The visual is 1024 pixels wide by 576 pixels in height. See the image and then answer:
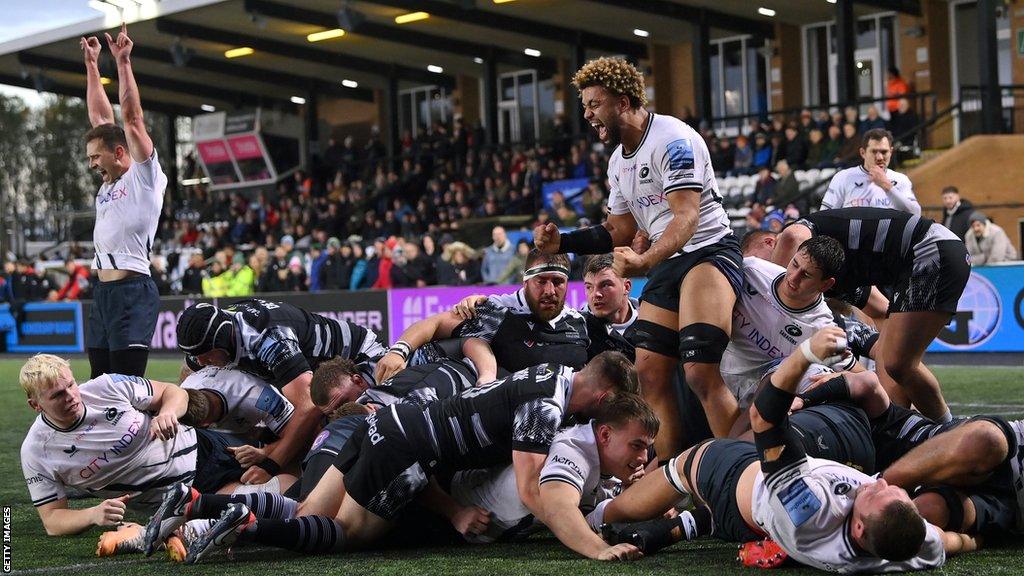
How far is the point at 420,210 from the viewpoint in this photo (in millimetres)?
32531

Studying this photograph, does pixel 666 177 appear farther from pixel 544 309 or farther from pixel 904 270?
pixel 544 309

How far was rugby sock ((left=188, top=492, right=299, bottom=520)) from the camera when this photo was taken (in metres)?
5.64

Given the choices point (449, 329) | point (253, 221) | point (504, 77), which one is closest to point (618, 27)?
point (504, 77)

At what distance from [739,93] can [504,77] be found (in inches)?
319

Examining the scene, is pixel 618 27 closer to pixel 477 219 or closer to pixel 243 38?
pixel 477 219

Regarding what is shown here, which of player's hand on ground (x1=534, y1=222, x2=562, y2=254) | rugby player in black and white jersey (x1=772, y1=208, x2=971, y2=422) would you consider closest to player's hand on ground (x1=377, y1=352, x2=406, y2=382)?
player's hand on ground (x1=534, y1=222, x2=562, y2=254)

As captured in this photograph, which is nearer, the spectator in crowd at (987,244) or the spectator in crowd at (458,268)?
the spectator in crowd at (987,244)

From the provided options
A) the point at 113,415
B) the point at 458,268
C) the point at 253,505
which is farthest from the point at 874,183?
the point at 458,268

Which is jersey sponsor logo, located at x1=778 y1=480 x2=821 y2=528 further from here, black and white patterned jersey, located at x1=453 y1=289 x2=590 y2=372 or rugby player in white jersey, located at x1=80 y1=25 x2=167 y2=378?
rugby player in white jersey, located at x1=80 y1=25 x2=167 y2=378

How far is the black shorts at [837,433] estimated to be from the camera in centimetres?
550

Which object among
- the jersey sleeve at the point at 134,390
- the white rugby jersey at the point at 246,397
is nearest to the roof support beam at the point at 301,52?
the white rugby jersey at the point at 246,397

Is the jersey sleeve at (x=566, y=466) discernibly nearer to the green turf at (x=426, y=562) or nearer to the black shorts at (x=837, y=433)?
the green turf at (x=426, y=562)

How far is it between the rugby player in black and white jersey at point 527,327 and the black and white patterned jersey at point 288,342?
16.8 inches

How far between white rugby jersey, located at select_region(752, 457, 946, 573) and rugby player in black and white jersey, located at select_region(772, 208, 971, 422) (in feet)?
6.98
